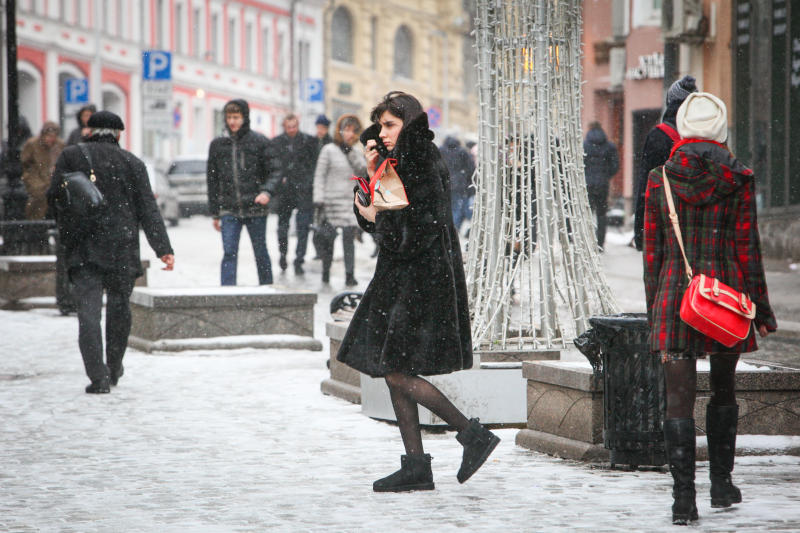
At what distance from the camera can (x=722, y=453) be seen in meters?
5.68

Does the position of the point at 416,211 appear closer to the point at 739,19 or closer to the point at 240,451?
the point at 240,451

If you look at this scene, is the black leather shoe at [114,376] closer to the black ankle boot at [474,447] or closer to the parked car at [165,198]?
the black ankle boot at [474,447]

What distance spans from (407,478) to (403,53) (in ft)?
217

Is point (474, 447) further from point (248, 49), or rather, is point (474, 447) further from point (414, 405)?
point (248, 49)

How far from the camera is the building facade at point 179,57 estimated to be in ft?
147

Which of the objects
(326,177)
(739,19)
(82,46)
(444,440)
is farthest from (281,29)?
(444,440)

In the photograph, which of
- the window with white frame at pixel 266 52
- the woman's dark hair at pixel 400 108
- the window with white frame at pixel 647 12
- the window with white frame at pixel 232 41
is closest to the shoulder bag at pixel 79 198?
the woman's dark hair at pixel 400 108

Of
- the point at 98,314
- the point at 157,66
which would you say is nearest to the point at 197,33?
the point at 157,66

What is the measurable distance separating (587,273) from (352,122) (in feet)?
27.1

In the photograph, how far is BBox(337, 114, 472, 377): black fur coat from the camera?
609 centimetres

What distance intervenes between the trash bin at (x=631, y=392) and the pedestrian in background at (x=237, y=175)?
268 inches

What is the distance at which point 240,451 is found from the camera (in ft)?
23.6

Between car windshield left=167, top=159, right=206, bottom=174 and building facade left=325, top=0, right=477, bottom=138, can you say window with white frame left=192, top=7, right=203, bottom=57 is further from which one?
car windshield left=167, top=159, right=206, bottom=174

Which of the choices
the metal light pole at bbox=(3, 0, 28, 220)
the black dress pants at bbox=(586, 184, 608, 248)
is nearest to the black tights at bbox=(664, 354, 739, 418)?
the metal light pole at bbox=(3, 0, 28, 220)
